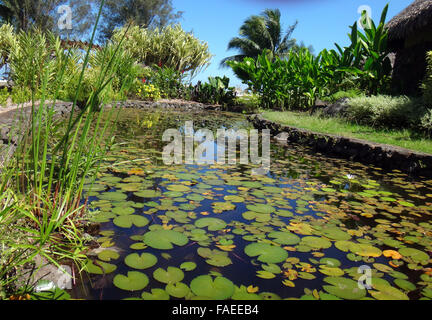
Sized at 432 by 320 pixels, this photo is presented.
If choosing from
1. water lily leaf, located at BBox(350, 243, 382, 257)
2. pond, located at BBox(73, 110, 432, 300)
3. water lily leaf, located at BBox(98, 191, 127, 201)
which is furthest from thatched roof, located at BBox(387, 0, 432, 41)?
water lily leaf, located at BBox(98, 191, 127, 201)

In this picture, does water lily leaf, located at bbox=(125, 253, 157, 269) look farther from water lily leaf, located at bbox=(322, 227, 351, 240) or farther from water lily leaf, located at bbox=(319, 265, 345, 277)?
water lily leaf, located at bbox=(322, 227, 351, 240)

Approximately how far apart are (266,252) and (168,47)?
18671mm

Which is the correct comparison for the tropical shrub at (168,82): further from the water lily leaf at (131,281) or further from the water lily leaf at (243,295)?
the water lily leaf at (243,295)

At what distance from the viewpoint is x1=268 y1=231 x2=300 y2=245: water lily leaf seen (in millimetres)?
1801

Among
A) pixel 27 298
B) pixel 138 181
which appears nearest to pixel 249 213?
pixel 138 181

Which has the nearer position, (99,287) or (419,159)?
(99,287)

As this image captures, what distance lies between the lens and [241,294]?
1.30 metres

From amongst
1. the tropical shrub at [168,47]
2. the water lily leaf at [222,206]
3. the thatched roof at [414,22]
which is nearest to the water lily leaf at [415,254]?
the water lily leaf at [222,206]

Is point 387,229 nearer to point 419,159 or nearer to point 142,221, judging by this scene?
point 142,221

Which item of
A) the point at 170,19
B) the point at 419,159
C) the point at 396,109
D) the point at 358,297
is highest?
the point at 170,19

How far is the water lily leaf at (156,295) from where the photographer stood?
125cm

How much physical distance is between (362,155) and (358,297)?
11.7 feet

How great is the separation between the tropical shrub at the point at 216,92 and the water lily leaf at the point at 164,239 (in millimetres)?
14433

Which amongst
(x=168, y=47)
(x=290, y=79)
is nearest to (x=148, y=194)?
(x=290, y=79)
